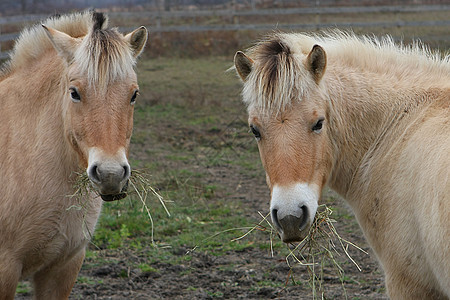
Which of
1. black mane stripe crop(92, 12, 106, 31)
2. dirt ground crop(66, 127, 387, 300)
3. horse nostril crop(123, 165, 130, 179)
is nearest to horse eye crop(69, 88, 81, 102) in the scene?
black mane stripe crop(92, 12, 106, 31)

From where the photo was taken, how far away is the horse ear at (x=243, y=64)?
346cm

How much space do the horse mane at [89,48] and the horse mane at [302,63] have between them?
85cm

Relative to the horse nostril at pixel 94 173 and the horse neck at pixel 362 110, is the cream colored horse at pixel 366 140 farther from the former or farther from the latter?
the horse nostril at pixel 94 173

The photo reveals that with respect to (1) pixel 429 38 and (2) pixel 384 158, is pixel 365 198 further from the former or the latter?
(1) pixel 429 38

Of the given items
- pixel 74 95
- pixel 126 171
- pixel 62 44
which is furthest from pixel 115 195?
pixel 62 44

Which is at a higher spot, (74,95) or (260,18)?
(74,95)

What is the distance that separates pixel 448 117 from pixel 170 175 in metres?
4.79

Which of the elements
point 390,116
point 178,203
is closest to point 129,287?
point 178,203

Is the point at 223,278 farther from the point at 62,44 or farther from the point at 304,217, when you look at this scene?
the point at 62,44

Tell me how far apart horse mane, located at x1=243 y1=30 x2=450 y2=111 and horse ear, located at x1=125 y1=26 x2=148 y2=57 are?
75 cm

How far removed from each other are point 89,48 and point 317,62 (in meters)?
1.46

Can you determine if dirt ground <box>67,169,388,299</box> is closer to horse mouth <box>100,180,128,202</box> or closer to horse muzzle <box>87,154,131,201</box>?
horse mouth <box>100,180,128,202</box>

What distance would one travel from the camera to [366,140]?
3602 mm

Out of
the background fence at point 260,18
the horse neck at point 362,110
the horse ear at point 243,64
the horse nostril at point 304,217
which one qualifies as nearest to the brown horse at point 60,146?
the horse ear at point 243,64
